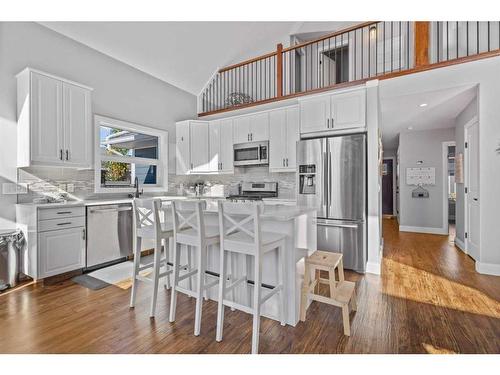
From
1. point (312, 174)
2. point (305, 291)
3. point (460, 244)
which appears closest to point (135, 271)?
point (305, 291)

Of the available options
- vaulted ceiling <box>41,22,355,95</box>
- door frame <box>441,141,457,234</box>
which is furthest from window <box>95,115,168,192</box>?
door frame <box>441,141,457,234</box>

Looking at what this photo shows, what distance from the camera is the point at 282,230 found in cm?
219

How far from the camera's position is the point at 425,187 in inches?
247

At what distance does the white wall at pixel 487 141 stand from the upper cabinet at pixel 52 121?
4.46 metres

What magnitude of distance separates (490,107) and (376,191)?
5.91ft

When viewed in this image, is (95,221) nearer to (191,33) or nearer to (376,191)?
(191,33)

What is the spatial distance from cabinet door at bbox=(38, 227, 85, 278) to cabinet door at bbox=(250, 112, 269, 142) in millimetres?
3019

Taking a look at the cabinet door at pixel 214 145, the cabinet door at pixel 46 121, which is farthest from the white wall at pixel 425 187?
the cabinet door at pixel 46 121

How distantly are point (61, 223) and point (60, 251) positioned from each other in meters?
0.34

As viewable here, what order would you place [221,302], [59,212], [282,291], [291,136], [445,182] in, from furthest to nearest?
1. [445,182]
2. [291,136]
3. [59,212]
4. [282,291]
5. [221,302]

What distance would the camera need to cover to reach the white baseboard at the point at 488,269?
3.32m

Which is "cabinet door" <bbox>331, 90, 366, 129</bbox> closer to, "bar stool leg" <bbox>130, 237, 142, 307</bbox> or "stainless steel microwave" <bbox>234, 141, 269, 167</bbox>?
"stainless steel microwave" <bbox>234, 141, 269, 167</bbox>

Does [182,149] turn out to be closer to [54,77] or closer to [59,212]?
[54,77]

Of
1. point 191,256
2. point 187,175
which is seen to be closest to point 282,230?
point 191,256
